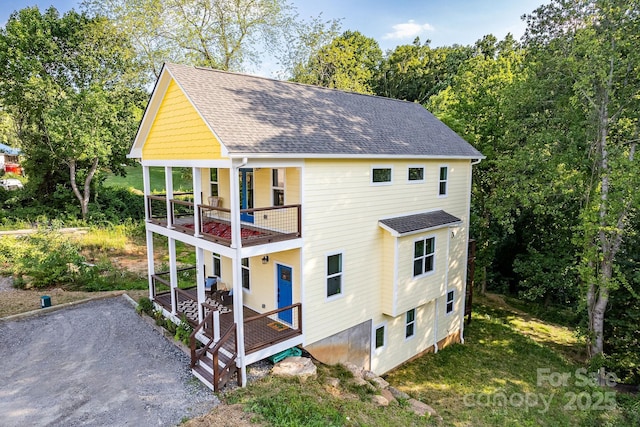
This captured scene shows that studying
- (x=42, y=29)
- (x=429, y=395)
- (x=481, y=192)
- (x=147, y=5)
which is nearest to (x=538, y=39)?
(x=481, y=192)

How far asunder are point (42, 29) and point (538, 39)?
2943 cm

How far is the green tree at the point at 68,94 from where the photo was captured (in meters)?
24.0

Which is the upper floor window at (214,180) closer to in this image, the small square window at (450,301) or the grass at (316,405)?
the grass at (316,405)

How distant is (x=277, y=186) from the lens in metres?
11.6

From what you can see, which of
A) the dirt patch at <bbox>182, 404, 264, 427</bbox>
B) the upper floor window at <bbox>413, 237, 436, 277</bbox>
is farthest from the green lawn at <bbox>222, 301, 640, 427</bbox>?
the upper floor window at <bbox>413, 237, 436, 277</bbox>

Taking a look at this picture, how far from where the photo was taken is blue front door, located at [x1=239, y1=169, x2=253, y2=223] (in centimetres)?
1238

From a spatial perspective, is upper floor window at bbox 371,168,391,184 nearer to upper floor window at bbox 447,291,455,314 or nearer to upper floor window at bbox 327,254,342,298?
upper floor window at bbox 327,254,342,298

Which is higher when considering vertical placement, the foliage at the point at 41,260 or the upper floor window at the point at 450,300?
the foliage at the point at 41,260

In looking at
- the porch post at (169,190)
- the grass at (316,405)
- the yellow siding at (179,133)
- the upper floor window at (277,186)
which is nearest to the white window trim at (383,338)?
the grass at (316,405)

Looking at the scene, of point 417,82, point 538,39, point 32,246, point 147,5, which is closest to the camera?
point 538,39

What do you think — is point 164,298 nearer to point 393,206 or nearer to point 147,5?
point 393,206

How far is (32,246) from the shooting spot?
18672 millimetres

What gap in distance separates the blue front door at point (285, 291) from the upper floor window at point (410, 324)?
5094mm

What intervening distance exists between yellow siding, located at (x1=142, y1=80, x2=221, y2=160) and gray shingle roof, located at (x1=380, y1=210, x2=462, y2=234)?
6.04m
